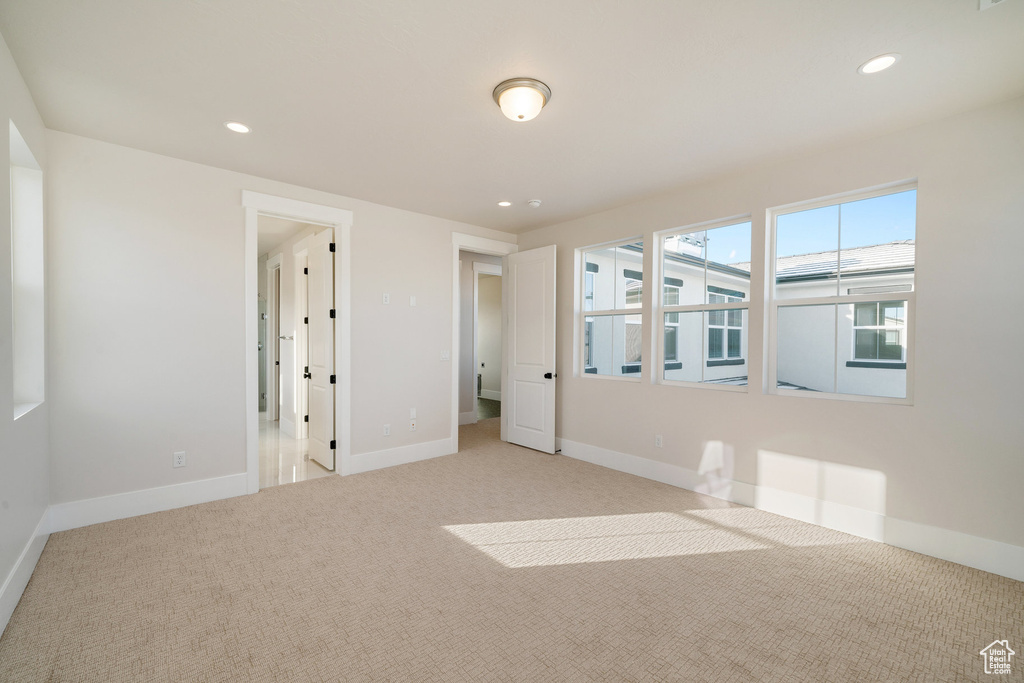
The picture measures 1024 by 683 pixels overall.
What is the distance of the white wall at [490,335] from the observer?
9.45 meters

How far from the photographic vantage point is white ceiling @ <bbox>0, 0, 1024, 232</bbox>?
73.3 inches

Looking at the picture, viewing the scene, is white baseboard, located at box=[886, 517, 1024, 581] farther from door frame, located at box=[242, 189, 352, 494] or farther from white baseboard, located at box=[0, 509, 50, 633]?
white baseboard, located at box=[0, 509, 50, 633]

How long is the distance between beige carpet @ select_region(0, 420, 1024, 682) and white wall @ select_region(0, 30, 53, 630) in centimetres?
17

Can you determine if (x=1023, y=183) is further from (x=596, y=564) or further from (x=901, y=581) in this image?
(x=596, y=564)

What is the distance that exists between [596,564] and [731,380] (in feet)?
6.81

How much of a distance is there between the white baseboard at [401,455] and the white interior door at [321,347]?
1.00ft

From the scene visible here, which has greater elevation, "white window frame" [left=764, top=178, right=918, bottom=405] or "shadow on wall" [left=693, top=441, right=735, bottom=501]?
"white window frame" [left=764, top=178, right=918, bottom=405]

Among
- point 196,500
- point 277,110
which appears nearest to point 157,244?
point 277,110

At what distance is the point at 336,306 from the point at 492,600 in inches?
124

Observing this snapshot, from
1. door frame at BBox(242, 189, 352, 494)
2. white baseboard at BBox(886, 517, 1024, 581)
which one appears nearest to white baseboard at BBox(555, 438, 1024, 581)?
white baseboard at BBox(886, 517, 1024, 581)

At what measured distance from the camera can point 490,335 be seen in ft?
31.5

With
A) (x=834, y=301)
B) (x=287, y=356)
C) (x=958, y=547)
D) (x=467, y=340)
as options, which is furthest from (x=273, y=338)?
(x=958, y=547)

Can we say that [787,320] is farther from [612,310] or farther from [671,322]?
[612,310]

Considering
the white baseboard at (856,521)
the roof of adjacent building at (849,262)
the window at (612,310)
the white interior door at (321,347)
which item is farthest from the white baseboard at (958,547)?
the white interior door at (321,347)
